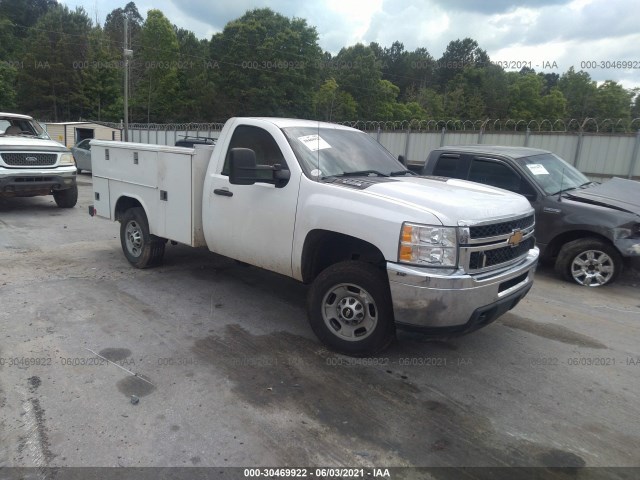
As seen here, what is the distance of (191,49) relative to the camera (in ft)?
199

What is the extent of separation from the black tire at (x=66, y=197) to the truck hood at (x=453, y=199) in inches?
364

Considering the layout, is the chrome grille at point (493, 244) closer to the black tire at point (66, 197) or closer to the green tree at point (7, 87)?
the black tire at point (66, 197)

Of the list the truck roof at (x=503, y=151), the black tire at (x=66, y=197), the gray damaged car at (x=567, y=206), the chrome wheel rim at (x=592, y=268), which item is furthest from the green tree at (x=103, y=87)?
the chrome wheel rim at (x=592, y=268)

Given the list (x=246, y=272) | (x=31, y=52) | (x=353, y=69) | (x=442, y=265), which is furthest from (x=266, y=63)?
(x=442, y=265)

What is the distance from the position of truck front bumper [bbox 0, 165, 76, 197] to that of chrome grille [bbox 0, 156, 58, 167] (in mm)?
124

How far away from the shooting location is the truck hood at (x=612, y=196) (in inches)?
251

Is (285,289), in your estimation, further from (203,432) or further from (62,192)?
(62,192)

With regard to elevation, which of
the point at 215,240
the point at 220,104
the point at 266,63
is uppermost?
the point at 266,63

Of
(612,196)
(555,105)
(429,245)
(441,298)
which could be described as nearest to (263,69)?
(555,105)

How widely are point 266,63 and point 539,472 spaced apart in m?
46.2

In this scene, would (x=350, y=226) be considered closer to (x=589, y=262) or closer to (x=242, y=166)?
(x=242, y=166)

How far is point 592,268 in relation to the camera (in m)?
6.52

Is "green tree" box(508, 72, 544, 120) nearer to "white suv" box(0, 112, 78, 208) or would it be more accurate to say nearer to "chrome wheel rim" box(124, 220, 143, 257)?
"white suv" box(0, 112, 78, 208)

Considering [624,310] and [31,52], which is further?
[31,52]
